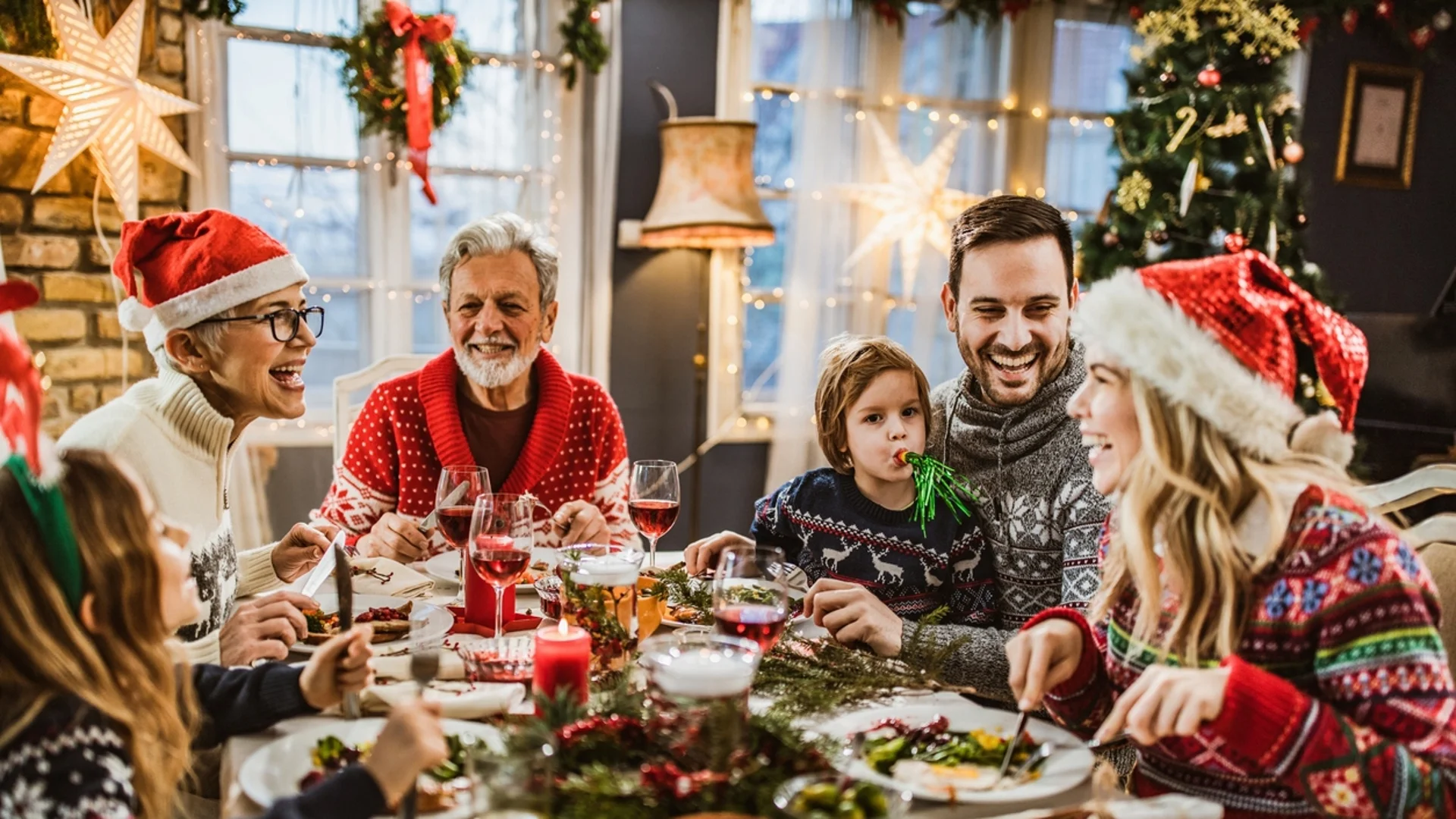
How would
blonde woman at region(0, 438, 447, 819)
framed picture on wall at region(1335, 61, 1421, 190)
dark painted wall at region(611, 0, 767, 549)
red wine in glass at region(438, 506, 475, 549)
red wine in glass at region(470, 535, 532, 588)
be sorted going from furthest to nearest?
1. framed picture on wall at region(1335, 61, 1421, 190)
2. dark painted wall at region(611, 0, 767, 549)
3. red wine in glass at region(438, 506, 475, 549)
4. red wine in glass at region(470, 535, 532, 588)
5. blonde woman at region(0, 438, 447, 819)

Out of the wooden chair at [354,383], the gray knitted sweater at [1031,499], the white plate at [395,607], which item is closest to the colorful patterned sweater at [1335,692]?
the gray knitted sweater at [1031,499]

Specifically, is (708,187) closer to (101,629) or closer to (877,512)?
(877,512)

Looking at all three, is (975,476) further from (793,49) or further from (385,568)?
(793,49)

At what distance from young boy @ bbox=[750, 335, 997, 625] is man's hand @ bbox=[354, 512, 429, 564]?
2.20 ft

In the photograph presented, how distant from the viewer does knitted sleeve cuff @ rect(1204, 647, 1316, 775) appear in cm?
113

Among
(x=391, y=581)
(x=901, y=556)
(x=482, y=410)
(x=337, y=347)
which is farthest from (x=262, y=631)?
(x=337, y=347)

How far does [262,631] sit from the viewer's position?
5.20 feet

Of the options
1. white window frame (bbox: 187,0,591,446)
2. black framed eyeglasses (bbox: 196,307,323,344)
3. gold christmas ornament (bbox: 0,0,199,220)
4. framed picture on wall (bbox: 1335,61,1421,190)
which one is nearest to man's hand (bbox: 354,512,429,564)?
black framed eyeglasses (bbox: 196,307,323,344)

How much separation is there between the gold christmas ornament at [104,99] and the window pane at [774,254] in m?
2.21

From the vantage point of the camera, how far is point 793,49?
15.7ft

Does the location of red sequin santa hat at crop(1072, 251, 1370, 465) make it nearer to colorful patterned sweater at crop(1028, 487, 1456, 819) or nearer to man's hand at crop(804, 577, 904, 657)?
→ colorful patterned sweater at crop(1028, 487, 1456, 819)

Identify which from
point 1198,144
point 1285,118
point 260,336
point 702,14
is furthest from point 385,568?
point 1285,118

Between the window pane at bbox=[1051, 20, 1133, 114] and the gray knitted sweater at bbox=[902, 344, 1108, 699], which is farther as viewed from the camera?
the window pane at bbox=[1051, 20, 1133, 114]

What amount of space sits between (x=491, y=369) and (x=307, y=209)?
1.85 meters
